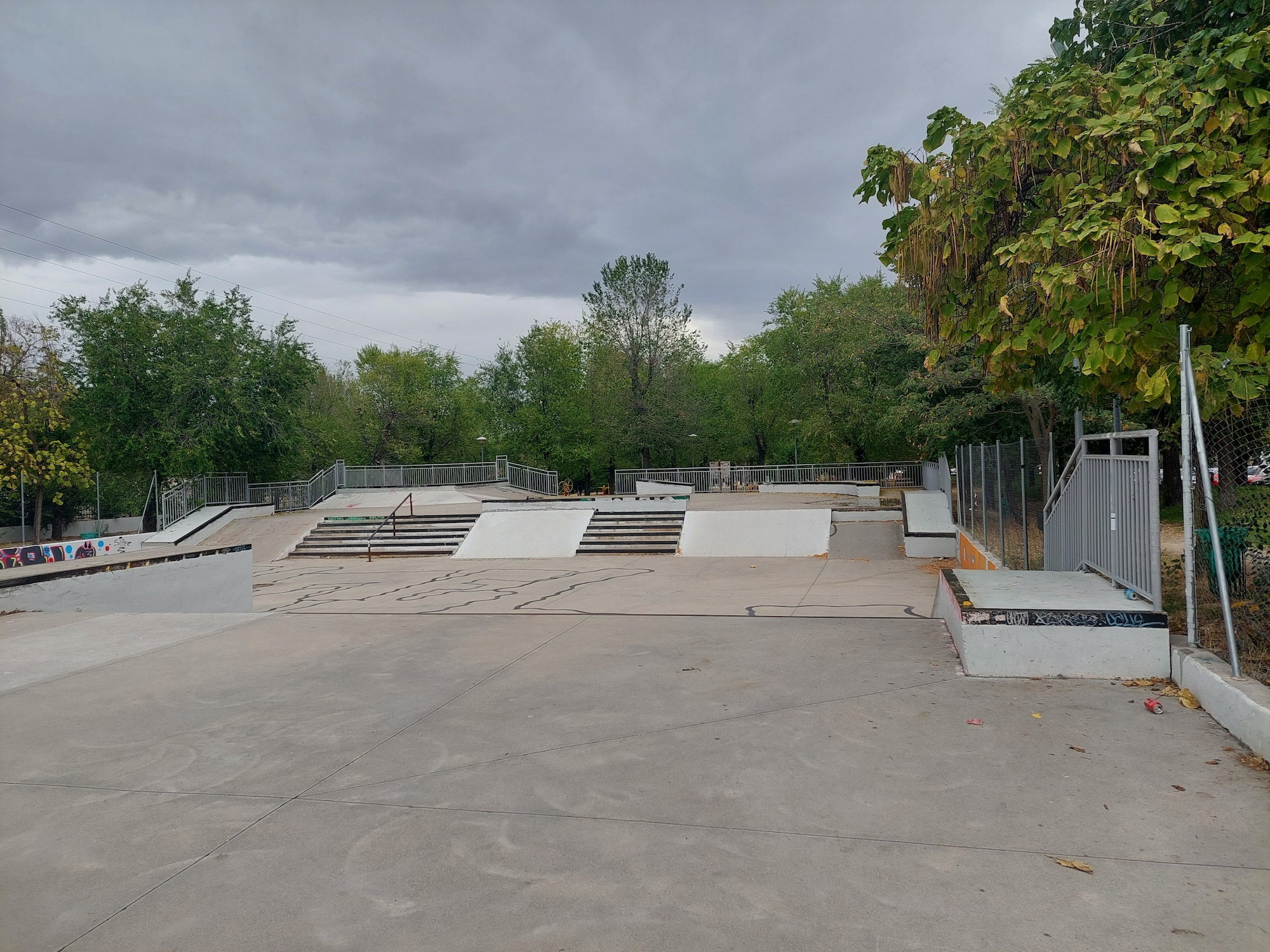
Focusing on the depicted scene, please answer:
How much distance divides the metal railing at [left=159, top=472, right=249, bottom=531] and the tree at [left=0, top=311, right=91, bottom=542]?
4.79m

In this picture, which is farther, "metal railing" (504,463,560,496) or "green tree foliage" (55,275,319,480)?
"metal railing" (504,463,560,496)

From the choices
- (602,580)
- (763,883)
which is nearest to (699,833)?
(763,883)

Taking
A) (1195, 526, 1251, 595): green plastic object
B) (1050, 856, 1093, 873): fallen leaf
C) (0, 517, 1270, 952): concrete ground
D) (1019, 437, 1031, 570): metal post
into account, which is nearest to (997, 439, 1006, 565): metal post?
(1019, 437, 1031, 570): metal post

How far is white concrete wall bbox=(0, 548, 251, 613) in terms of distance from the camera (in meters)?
9.42

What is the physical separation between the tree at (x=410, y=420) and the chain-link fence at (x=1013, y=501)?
128 ft

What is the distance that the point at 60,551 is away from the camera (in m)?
26.7

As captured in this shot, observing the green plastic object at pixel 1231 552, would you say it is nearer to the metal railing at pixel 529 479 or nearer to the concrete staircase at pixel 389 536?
the concrete staircase at pixel 389 536

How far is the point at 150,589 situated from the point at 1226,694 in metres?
11.9

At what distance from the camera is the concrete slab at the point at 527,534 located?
753 inches

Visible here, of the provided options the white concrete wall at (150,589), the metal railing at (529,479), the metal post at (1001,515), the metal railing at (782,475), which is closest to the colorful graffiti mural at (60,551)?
the white concrete wall at (150,589)

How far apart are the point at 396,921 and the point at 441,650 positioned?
462 centimetres

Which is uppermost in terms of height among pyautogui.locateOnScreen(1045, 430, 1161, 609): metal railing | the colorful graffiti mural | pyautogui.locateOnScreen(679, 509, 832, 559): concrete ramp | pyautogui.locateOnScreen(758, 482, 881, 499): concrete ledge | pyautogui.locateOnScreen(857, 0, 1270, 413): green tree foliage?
pyautogui.locateOnScreen(857, 0, 1270, 413): green tree foliage

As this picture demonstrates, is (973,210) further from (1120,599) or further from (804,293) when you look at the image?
(804,293)

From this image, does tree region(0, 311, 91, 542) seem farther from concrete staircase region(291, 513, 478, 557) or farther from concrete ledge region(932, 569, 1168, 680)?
concrete ledge region(932, 569, 1168, 680)
